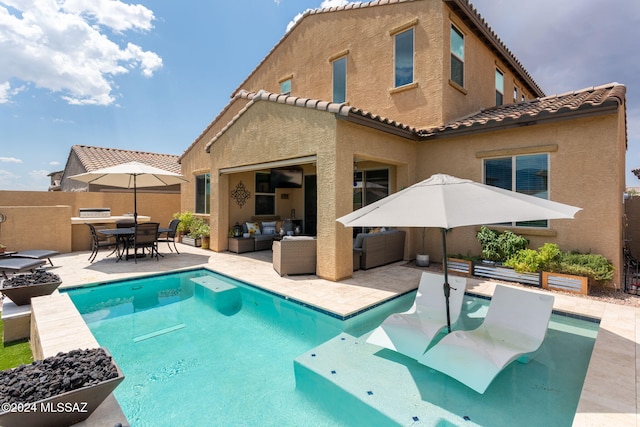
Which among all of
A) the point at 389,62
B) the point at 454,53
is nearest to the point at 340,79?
the point at 389,62

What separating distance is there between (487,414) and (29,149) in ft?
148

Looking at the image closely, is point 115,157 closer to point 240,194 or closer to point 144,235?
point 240,194

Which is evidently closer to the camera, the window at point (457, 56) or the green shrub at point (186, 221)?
the window at point (457, 56)

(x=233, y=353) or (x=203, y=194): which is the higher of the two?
(x=203, y=194)

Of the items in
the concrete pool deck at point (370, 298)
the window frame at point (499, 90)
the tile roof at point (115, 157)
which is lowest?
the concrete pool deck at point (370, 298)

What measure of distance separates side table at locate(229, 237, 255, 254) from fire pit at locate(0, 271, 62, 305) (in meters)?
7.91

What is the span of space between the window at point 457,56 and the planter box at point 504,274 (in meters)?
8.09

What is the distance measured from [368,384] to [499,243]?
7944mm

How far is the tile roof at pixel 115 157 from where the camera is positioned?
24.4 metres

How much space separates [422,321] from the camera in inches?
241

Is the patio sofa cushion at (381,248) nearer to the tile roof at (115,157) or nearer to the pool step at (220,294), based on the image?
the pool step at (220,294)

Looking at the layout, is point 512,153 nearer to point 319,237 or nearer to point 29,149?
point 319,237

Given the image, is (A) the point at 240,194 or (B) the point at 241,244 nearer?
(B) the point at 241,244

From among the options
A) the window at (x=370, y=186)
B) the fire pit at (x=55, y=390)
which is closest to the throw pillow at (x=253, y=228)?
the window at (x=370, y=186)
